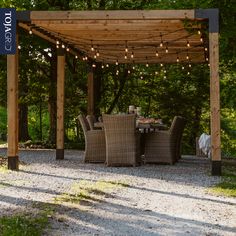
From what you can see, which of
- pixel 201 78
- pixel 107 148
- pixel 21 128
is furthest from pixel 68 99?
pixel 107 148

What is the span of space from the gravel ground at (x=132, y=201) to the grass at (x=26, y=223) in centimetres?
10

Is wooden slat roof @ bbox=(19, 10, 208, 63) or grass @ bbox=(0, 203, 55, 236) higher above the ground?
wooden slat roof @ bbox=(19, 10, 208, 63)

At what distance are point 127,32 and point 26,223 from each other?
255 inches

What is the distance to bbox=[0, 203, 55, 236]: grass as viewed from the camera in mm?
4195

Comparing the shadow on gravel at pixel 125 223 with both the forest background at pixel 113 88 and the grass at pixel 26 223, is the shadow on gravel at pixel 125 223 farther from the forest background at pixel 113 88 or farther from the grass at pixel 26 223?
the forest background at pixel 113 88

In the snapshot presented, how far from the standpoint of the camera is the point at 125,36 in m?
11.0

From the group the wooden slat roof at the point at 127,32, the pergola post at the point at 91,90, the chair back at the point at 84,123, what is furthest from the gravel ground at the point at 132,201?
the pergola post at the point at 91,90

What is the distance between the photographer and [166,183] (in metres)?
7.64

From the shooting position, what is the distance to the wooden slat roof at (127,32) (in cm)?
901

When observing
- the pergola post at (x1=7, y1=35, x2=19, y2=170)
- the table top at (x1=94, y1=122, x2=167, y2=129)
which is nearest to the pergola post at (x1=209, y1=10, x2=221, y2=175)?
the table top at (x1=94, y1=122, x2=167, y2=129)

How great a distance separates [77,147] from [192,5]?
685 cm

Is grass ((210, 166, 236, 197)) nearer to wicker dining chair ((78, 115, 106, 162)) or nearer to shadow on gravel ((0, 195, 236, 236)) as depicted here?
shadow on gravel ((0, 195, 236, 236))

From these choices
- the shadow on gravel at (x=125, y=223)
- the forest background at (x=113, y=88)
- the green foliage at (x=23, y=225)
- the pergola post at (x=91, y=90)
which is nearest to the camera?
the green foliage at (x=23, y=225)

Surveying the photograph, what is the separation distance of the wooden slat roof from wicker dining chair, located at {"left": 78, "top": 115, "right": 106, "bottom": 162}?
68.5 inches
